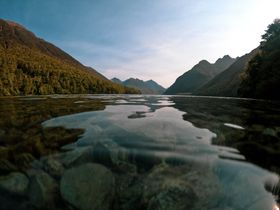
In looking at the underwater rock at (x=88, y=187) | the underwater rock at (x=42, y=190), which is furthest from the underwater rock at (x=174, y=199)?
the underwater rock at (x=42, y=190)

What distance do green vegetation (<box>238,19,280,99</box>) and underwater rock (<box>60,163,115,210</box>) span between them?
148ft

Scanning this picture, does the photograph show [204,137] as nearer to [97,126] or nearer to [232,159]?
[232,159]

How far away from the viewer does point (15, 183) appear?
5.28m

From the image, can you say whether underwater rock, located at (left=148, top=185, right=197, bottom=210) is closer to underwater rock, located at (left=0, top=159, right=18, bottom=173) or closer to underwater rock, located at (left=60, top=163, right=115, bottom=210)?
underwater rock, located at (left=60, top=163, right=115, bottom=210)

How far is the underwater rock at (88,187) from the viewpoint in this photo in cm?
473

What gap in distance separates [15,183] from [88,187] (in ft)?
6.55

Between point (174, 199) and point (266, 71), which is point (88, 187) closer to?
point (174, 199)

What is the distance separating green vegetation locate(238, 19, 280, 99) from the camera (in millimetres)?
42281

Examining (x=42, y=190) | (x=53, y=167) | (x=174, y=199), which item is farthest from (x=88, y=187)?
(x=174, y=199)

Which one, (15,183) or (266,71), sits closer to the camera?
(15,183)

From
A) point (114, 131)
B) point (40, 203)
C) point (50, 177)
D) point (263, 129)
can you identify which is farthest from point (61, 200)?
point (263, 129)

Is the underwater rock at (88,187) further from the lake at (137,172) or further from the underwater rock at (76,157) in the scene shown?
the underwater rock at (76,157)

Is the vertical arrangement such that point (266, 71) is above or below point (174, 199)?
above

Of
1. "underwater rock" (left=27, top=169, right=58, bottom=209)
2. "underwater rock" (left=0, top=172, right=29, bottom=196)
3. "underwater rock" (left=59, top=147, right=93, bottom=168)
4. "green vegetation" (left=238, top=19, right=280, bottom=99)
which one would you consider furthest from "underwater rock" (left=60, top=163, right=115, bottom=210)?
"green vegetation" (left=238, top=19, right=280, bottom=99)
